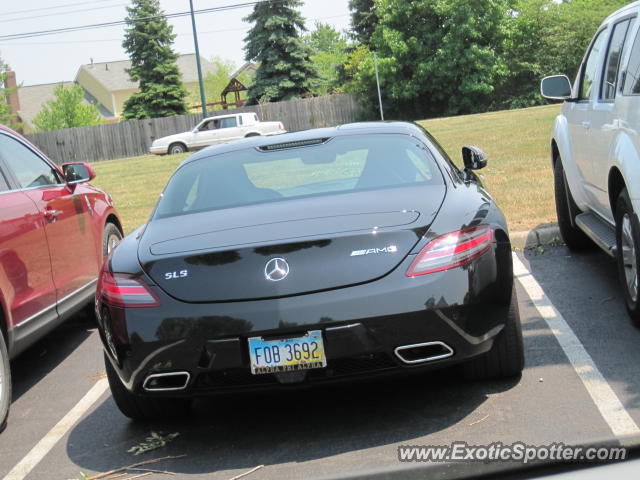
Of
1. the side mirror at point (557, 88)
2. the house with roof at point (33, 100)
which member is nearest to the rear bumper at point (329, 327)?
the side mirror at point (557, 88)

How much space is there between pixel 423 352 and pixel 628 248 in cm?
206

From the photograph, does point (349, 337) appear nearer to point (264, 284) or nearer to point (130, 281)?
point (264, 284)

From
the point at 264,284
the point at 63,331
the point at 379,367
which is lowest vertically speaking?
the point at 63,331

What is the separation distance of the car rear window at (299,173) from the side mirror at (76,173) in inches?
68.8

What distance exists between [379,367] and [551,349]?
1653 millimetres

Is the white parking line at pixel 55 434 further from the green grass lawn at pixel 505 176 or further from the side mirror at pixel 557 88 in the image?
the green grass lawn at pixel 505 176

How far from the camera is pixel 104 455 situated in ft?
13.9

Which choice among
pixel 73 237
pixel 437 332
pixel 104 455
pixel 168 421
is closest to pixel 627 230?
pixel 437 332

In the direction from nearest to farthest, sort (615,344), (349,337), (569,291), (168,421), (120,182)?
1. (349,337)
2. (168,421)
3. (615,344)
4. (569,291)
5. (120,182)

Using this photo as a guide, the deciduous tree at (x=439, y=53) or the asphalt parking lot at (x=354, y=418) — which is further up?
the deciduous tree at (x=439, y=53)

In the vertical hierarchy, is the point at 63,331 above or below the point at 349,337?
below

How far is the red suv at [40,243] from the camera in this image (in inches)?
204

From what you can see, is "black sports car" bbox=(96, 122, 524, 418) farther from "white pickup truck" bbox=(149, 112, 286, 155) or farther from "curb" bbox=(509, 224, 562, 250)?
"white pickup truck" bbox=(149, 112, 286, 155)

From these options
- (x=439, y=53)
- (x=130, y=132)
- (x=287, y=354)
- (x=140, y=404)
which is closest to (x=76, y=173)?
(x=140, y=404)
